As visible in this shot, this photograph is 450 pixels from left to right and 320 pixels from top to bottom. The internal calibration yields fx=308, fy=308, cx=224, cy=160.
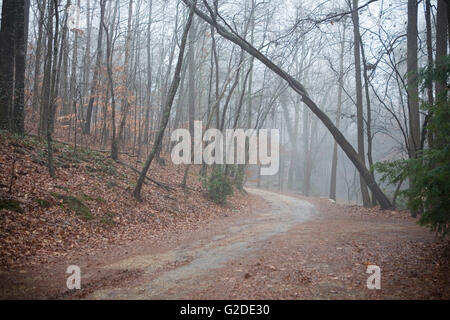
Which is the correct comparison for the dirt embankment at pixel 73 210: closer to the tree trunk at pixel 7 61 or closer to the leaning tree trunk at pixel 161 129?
the leaning tree trunk at pixel 161 129

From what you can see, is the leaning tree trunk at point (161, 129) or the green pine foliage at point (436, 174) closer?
the green pine foliage at point (436, 174)

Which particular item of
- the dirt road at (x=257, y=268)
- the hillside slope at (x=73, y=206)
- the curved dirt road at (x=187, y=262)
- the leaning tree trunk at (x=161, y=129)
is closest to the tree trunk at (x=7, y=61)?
the hillside slope at (x=73, y=206)

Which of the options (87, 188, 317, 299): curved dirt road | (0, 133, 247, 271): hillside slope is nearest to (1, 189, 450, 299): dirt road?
(87, 188, 317, 299): curved dirt road

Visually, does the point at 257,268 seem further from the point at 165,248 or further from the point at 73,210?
the point at 73,210

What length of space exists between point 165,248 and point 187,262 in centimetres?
138

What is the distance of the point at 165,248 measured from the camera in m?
7.13

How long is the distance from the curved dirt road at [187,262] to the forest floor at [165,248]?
0.07 ft

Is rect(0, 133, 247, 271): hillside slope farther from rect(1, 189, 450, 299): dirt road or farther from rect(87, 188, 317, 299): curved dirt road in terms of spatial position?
rect(87, 188, 317, 299): curved dirt road

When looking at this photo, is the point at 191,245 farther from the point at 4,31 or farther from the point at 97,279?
the point at 4,31

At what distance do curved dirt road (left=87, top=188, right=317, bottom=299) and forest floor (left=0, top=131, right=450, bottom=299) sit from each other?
0.8 inches

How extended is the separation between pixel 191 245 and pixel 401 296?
461 cm

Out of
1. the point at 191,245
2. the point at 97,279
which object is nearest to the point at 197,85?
the point at 191,245

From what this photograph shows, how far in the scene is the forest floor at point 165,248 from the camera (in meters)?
4.45

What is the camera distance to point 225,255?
6.41 m
